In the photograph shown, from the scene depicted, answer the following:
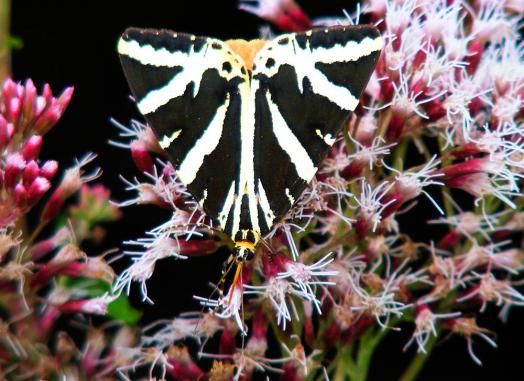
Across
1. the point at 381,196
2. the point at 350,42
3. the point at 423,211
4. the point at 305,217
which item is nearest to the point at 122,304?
the point at 305,217

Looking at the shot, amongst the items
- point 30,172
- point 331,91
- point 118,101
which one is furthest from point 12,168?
point 118,101

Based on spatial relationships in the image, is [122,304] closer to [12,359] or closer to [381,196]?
[12,359]

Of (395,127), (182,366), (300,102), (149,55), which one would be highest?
(149,55)

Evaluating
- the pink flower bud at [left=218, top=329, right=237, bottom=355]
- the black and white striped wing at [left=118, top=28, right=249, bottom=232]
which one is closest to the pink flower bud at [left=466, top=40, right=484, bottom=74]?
the black and white striped wing at [left=118, top=28, right=249, bottom=232]

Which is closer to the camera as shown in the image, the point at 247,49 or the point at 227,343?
the point at 247,49

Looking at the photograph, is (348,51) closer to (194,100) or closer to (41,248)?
(194,100)

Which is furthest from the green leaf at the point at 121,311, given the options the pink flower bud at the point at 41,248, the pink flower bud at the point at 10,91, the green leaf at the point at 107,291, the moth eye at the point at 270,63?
the moth eye at the point at 270,63
